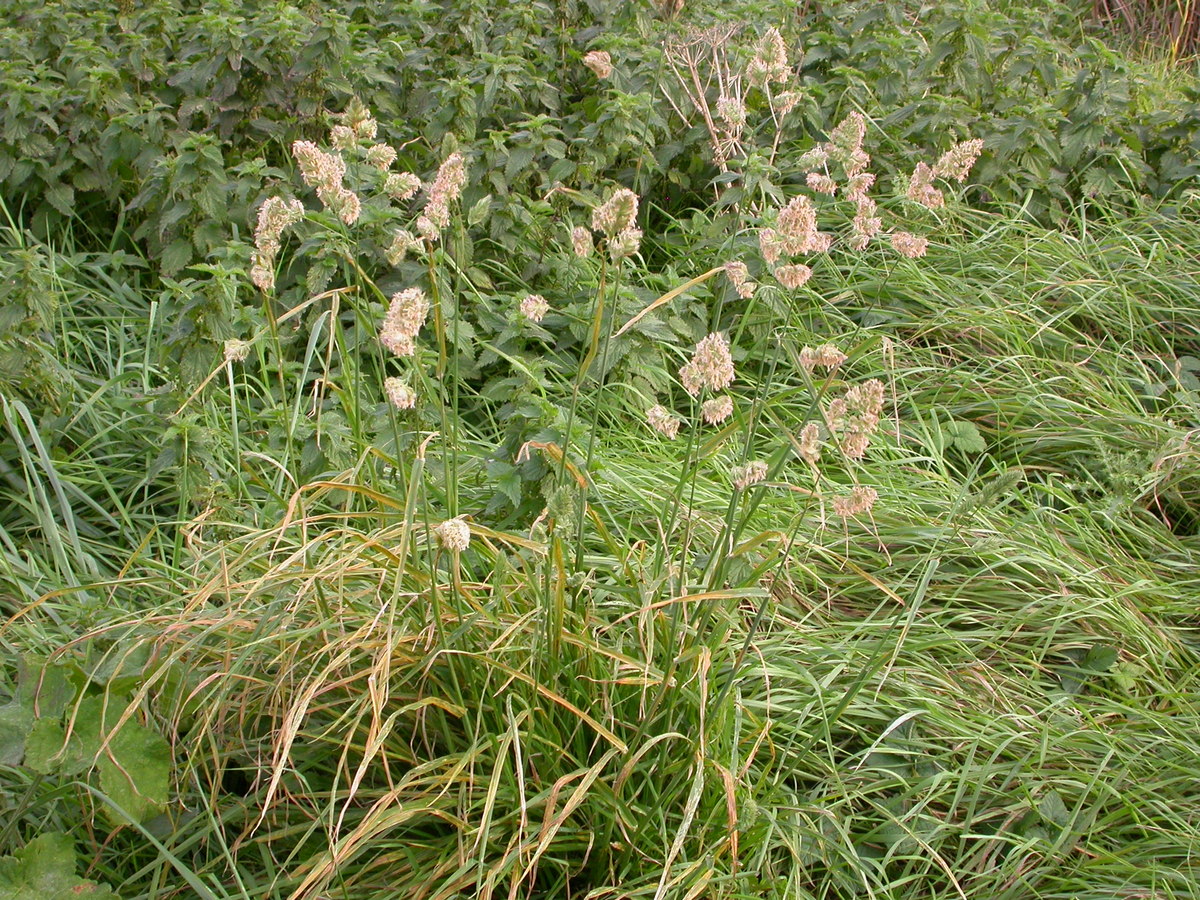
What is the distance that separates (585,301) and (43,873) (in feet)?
7.96

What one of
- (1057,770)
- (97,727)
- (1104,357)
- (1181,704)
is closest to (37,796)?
(97,727)

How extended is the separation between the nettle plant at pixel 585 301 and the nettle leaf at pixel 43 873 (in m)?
0.89

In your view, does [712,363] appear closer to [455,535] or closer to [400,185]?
[455,535]

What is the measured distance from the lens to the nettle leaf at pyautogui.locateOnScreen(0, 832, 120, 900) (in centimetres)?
187

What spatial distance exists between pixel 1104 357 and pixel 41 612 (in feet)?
10.9

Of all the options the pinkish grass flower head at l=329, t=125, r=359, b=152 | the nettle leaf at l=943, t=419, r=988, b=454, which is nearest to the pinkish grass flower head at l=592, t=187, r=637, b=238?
the pinkish grass flower head at l=329, t=125, r=359, b=152

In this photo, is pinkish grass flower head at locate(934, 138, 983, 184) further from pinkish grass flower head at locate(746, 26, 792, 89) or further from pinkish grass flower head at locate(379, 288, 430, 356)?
pinkish grass flower head at locate(379, 288, 430, 356)

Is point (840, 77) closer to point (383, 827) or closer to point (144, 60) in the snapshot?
point (144, 60)

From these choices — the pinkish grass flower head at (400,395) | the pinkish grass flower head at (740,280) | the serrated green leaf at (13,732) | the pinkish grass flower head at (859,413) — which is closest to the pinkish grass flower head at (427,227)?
the pinkish grass flower head at (400,395)

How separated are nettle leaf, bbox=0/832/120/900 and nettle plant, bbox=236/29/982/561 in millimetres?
894

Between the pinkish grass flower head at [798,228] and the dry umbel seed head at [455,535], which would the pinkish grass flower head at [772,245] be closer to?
the pinkish grass flower head at [798,228]

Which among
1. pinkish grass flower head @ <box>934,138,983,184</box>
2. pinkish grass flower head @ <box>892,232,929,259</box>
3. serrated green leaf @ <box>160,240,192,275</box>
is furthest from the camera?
serrated green leaf @ <box>160,240,192,275</box>

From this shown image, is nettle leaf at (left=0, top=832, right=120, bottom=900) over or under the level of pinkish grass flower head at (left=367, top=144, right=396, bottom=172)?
under

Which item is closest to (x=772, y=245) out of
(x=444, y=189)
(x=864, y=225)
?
(x=864, y=225)
